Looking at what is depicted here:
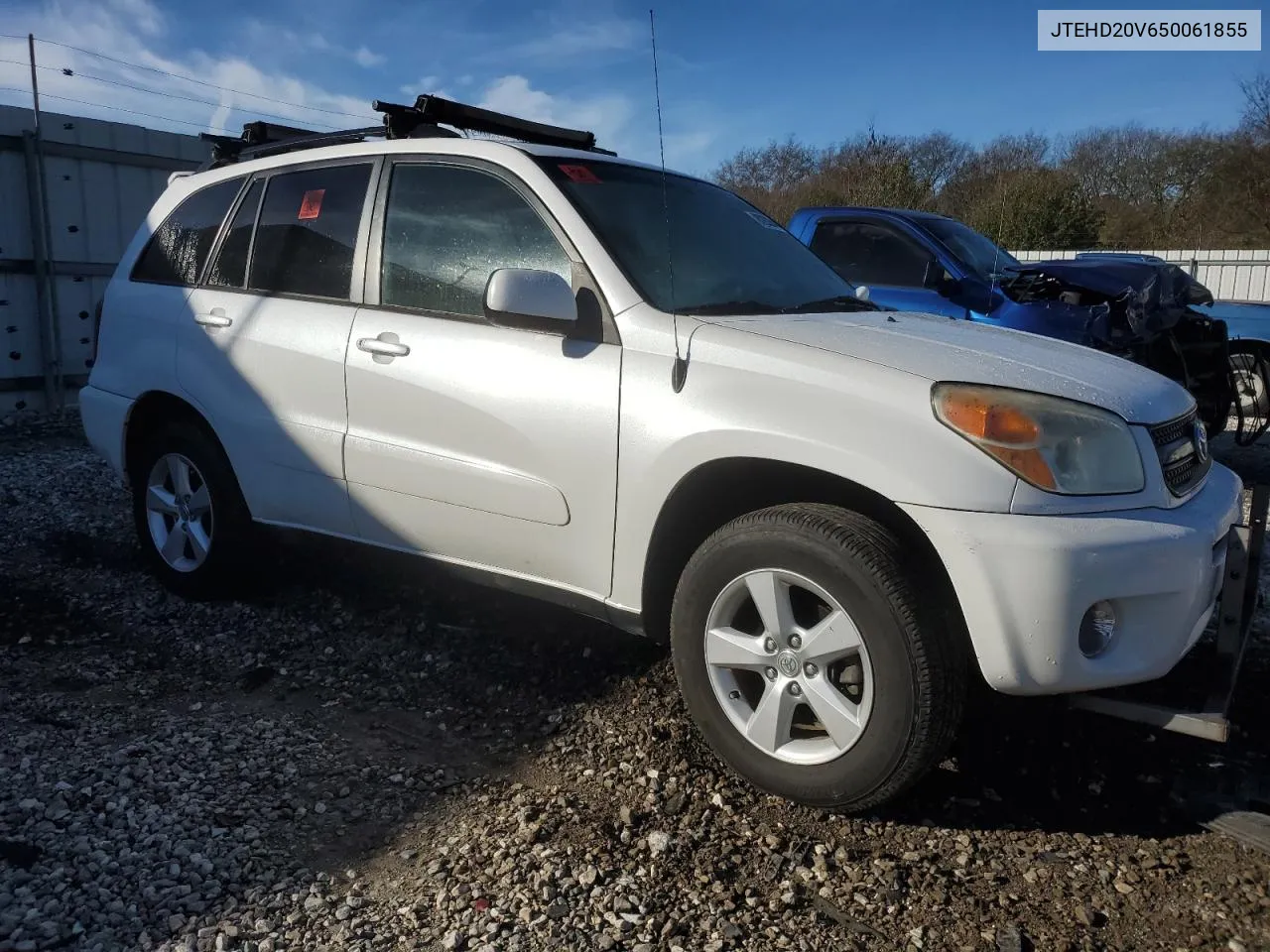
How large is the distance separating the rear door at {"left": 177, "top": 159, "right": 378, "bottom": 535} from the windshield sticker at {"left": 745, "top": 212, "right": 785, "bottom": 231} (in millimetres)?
1477

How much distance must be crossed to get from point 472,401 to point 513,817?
1273 mm

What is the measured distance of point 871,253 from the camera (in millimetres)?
7402

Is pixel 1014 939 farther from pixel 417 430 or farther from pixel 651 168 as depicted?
pixel 651 168

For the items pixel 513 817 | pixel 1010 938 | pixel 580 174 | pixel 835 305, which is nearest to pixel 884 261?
pixel 835 305

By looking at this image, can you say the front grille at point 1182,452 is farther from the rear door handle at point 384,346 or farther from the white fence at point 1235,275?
the white fence at point 1235,275

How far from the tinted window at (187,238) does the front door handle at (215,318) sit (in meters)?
0.25

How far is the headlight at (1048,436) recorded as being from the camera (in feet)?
8.01

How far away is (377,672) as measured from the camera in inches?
149

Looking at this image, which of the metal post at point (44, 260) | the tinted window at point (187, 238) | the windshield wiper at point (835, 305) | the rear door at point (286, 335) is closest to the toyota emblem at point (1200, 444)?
the windshield wiper at point (835, 305)

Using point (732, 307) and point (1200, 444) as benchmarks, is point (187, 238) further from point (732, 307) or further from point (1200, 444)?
point (1200, 444)

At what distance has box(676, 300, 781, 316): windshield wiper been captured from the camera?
313 cm

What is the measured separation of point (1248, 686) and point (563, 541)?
2461 mm

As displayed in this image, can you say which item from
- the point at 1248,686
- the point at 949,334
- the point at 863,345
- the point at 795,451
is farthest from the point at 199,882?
the point at 1248,686

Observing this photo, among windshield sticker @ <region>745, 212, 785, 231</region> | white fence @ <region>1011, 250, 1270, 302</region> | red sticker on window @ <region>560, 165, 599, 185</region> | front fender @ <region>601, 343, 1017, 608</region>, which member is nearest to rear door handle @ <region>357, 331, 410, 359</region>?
red sticker on window @ <region>560, 165, 599, 185</region>
